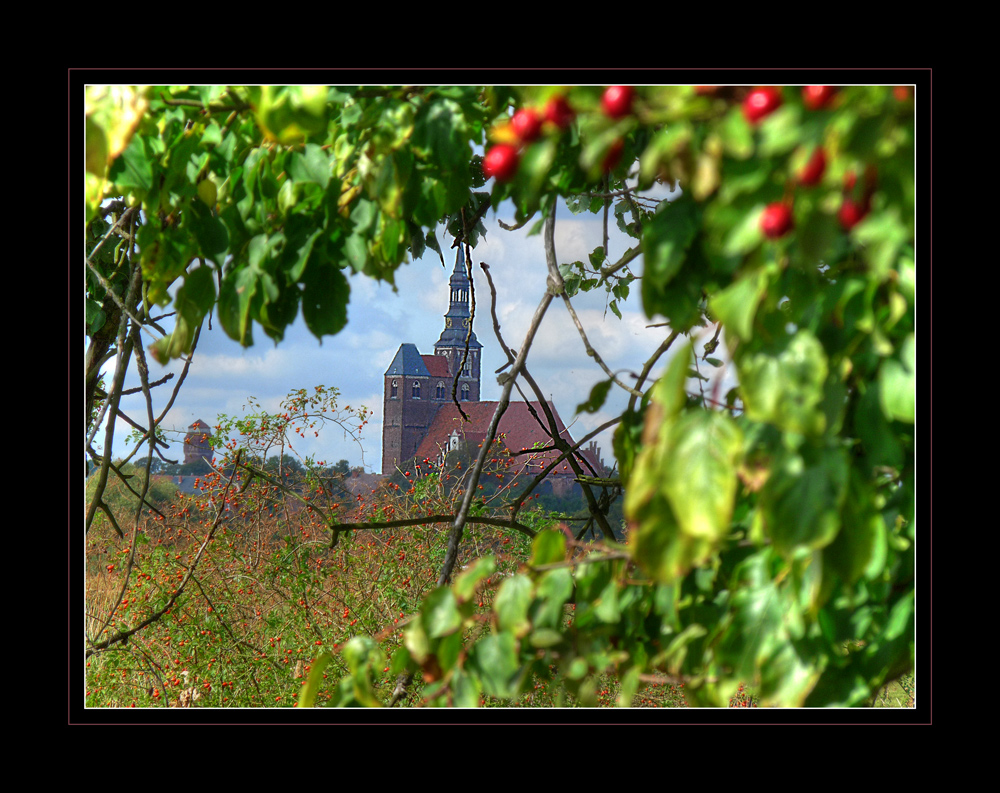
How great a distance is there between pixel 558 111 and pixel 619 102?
5cm

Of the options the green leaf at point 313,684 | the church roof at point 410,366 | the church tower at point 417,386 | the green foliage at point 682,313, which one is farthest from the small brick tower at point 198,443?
the church roof at point 410,366

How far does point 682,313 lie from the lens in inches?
22.5

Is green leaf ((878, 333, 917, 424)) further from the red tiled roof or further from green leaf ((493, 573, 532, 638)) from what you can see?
the red tiled roof

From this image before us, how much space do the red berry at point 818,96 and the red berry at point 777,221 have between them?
7cm

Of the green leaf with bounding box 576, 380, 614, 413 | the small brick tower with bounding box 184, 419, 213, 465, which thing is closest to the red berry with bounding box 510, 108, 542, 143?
the green leaf with bounding box 576, 380, 614, 413

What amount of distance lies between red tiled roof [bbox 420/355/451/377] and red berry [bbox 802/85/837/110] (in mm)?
26186

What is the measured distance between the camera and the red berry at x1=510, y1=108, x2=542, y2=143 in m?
0.51

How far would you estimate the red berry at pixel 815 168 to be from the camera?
42 centimetres

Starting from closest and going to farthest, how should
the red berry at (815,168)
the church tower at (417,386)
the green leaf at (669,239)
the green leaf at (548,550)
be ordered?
the red berry at (815,168) < the green leaf at (669,239) < the green leaf at (548,550) < the church tower at (417,386)

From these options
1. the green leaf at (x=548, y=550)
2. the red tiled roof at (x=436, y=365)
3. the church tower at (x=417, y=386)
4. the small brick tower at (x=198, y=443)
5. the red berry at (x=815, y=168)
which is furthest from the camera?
the red tiled roof at (x=436, y=365)

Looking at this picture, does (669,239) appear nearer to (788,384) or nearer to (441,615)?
(788,384)

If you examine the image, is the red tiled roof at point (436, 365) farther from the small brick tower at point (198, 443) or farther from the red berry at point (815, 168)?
the red berry at point (815, 168)
